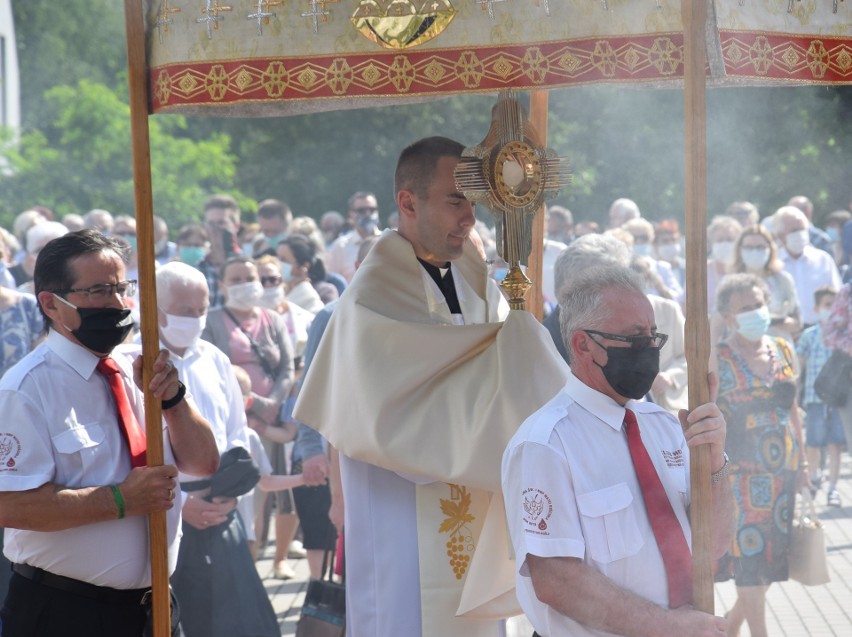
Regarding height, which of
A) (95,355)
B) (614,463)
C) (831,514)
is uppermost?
(95,355)

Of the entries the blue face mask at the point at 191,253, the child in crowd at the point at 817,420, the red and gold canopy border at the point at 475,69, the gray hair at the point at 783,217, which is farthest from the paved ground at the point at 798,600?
the red and gold canopy border at the point at 475,69

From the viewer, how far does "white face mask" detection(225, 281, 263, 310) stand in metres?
7.48

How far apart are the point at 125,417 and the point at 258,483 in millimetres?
3234

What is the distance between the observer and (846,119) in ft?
42.1

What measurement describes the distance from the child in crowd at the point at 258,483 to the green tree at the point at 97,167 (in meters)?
15.3

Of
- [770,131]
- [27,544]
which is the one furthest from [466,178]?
[770,131]

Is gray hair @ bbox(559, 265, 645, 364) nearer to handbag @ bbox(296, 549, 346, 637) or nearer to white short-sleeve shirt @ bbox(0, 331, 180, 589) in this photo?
white short-sleeve shirt @ bbox(0, 331, 180, 589)

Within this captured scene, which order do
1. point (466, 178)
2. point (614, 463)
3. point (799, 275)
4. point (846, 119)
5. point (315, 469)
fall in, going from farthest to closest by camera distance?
point (846, 119) → point (799, 275) → point (315, 469) → point (466, 178) → point (614, 463)

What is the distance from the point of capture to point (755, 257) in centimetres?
909

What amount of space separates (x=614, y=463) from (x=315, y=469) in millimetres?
3161

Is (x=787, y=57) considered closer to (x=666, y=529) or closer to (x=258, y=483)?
(x=666, y=529)

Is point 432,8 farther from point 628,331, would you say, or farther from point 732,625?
point 732,625

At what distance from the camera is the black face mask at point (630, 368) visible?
10.4 feet

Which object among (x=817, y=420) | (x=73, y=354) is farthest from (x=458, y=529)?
(x=817, y=420)
